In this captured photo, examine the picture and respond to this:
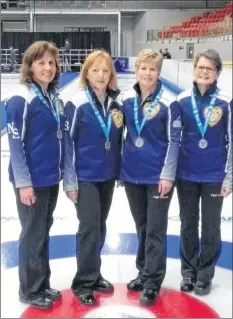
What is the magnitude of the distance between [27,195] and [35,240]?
23 centimetres

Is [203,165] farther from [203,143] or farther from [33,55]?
[33,55]

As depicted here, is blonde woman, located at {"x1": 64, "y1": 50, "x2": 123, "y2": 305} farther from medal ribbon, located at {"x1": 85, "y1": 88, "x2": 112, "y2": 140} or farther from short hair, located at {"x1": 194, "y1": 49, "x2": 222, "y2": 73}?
short hair, located at {"x1": 194, "y1": 49, "x2": 222, "y2": 73}

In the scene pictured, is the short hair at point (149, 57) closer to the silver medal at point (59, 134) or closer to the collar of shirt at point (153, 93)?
the collar of shirt at point (153, 93)

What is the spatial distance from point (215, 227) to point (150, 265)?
31 cm

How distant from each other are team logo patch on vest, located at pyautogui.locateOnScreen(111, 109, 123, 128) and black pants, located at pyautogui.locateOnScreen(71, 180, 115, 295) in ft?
0.79

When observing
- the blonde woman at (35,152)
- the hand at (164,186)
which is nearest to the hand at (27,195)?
the blonde woman at (35,152)

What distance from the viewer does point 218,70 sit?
1.67 metres

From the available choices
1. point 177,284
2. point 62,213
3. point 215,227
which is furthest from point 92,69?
point 62,213

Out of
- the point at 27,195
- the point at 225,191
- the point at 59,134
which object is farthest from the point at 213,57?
the point at 27,195

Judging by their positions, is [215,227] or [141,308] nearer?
[141,308]

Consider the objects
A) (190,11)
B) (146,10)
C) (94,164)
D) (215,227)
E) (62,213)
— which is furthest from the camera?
(146,10)

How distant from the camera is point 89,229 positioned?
1847mm

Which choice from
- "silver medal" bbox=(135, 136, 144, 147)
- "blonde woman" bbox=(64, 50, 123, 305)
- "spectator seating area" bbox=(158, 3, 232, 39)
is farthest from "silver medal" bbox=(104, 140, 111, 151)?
"spectator seating area" bbox=(158, 3, 232, 39)

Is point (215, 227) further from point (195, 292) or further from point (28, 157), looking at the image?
point (28, 157)
